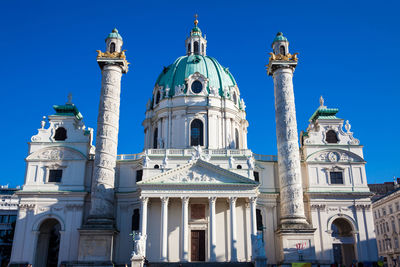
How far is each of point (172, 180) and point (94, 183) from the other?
6881mm

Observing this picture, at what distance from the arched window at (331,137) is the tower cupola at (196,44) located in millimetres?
19476

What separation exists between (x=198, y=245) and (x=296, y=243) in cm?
868

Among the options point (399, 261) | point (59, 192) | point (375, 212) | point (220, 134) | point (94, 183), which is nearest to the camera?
point (94, 183)

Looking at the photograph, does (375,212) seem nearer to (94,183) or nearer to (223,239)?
(223,239)

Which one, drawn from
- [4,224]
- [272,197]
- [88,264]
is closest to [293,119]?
[272,197]

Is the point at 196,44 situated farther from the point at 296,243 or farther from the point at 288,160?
the point at 296,243

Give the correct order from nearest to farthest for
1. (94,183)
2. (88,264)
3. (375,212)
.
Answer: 1. (88,264)
2. (94,183)
3. (375,212)

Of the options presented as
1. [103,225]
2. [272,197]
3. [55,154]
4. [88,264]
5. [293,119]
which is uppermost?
[293,119]

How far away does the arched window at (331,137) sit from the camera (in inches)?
1651

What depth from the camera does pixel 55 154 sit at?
131 ft

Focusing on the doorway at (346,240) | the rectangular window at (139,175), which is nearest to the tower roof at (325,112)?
the doorway at (346,240)

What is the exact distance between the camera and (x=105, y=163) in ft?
120

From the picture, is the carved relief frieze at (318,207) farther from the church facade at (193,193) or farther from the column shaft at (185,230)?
the column shaft at (185,230)

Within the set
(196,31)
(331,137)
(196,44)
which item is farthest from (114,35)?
(331,137)
